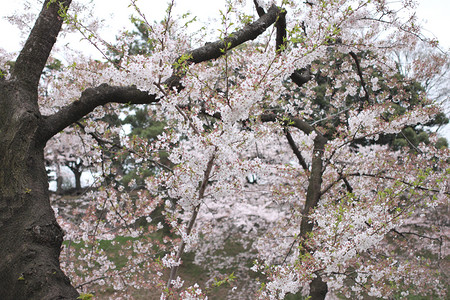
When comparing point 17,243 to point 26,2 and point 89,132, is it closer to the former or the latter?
point 89,132

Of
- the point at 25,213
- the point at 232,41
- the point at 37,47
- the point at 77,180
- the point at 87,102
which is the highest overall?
the point at 77,180

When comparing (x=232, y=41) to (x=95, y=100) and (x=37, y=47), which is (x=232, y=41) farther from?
(x=37, y=47)

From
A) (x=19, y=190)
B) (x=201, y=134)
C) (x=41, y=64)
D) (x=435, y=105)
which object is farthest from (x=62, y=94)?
(x=435, y=105)

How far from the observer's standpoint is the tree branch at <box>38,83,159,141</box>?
2.40 metres

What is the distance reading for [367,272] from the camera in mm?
2869

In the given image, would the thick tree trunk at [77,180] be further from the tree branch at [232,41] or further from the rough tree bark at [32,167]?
the tree branch at [232,41]

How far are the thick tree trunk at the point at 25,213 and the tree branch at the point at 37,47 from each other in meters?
0.11

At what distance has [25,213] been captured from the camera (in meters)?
1.84

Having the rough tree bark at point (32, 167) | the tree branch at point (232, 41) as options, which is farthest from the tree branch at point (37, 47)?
the tree branch at point (232, 41)

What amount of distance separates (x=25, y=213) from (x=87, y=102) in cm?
106

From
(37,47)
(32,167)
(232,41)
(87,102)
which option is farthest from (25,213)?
(232,41)

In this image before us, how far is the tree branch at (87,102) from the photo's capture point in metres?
2.40

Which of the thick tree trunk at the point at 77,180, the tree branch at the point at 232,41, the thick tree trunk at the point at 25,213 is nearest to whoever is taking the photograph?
the thick tree trunk at the point at 25,213

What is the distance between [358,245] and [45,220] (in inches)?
87.4
